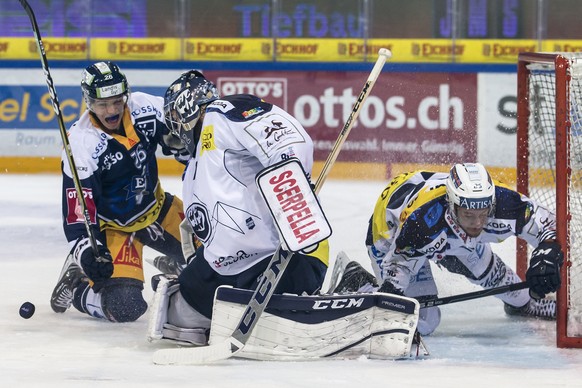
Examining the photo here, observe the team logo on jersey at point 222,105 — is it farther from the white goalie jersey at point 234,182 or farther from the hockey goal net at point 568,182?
the hockey goal net at point 568,182

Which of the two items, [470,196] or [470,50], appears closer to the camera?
[470,196]

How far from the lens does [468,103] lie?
8359 millimetres

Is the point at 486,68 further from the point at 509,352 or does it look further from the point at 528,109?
the point at 509,352

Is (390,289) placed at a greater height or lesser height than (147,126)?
lesser

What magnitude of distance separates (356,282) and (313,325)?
67 centimetres

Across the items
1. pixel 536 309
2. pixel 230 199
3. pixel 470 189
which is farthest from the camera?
pixel 536 309

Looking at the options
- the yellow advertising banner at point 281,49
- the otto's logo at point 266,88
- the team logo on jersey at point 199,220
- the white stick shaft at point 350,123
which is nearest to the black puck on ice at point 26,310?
the team logo on jersey at point 199,220

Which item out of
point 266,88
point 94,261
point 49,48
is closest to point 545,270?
point 94,261

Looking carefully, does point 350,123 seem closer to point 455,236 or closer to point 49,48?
point 455,236

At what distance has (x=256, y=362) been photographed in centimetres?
353

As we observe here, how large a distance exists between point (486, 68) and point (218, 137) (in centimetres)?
517

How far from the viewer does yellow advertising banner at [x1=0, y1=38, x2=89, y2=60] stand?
884 cm

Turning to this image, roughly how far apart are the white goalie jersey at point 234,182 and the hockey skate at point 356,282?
677 millimetres

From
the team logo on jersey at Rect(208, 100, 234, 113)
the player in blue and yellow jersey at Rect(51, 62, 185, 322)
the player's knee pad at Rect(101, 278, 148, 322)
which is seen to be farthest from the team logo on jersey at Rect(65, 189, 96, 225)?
the team logo on jersey at Rect(208, 100, 234, 113)
